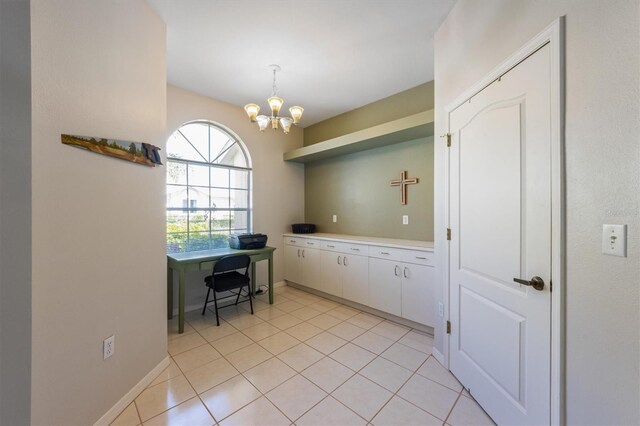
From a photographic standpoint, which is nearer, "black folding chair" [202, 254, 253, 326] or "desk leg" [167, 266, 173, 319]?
"black folding chair" [202, 254, 253, 326]

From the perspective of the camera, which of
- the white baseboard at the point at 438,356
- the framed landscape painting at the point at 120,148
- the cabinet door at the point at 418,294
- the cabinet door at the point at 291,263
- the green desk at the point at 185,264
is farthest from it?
the cabinet door at the point at 291,263

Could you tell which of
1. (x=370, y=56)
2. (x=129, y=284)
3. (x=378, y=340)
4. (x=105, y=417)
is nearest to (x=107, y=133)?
(x=129, y=284)

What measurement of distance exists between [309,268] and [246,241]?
1.09 m

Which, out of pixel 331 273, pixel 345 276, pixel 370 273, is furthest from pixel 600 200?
pixel 331 273

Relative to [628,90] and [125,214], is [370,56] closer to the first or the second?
[628,90]

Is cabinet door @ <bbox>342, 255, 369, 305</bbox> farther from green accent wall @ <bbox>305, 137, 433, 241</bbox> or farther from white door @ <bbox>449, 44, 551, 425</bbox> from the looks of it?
white door @ <bbox>449, 44, 551, 425</bbox>

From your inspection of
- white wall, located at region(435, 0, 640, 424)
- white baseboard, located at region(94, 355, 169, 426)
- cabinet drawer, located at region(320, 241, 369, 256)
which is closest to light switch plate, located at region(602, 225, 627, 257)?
white wall, located at region(435, 0, 640, 424)

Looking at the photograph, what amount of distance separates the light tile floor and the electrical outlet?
16.1 inches

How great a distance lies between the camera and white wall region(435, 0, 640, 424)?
0.83 meters

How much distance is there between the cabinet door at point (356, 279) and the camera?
315 centimetres

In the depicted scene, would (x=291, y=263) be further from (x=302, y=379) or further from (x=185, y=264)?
(x=302, y=379)

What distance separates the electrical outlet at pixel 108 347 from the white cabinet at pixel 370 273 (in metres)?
2.44

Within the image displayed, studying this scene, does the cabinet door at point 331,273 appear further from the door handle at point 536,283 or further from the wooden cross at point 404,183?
the door handle at point 536,283

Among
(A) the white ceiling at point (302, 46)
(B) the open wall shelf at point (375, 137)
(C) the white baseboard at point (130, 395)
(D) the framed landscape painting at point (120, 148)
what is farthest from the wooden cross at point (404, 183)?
(C) the white baseboard at point (130, 395)
